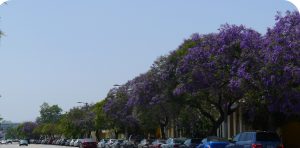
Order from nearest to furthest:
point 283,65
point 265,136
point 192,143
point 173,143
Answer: point 283,65
point 265,136
point 192,143
point 173,143

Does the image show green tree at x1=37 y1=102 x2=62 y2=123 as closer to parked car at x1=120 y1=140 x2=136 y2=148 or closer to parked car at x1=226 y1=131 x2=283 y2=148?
parked car at x1=120 y1=140 x2=136 y2=148

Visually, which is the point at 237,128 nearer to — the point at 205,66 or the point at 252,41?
the point at 205,66

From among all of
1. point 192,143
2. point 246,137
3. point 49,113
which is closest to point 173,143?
point 192,143

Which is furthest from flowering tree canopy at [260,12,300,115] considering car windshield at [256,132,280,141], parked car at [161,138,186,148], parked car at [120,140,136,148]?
parked car at [120,140,136,148]

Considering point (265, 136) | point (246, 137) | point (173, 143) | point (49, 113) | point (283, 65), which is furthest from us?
point (49, 113)

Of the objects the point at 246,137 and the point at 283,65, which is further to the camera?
the point at 246,137

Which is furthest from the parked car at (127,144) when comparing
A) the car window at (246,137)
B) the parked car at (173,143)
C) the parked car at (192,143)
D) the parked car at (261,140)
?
the parked car at (261,140)

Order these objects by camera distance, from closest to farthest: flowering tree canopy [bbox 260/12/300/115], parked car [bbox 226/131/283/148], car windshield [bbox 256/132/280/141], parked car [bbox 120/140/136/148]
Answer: flowering tree canopy [bbox 260/12/300/115] < parked car [bbox 226/131/283/148] < car windshield [bbox 256/132/280/141] < parked car [bbox 120/140/136/148]

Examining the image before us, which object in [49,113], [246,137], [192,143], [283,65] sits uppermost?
[49,113]

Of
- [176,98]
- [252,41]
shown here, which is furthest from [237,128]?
[252,41]

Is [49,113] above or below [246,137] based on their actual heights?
above

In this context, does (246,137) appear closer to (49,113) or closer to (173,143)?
(173,143)

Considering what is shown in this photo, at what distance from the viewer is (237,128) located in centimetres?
4588

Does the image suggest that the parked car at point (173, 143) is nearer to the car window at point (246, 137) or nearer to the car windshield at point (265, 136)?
the car window at point (246, 137)
